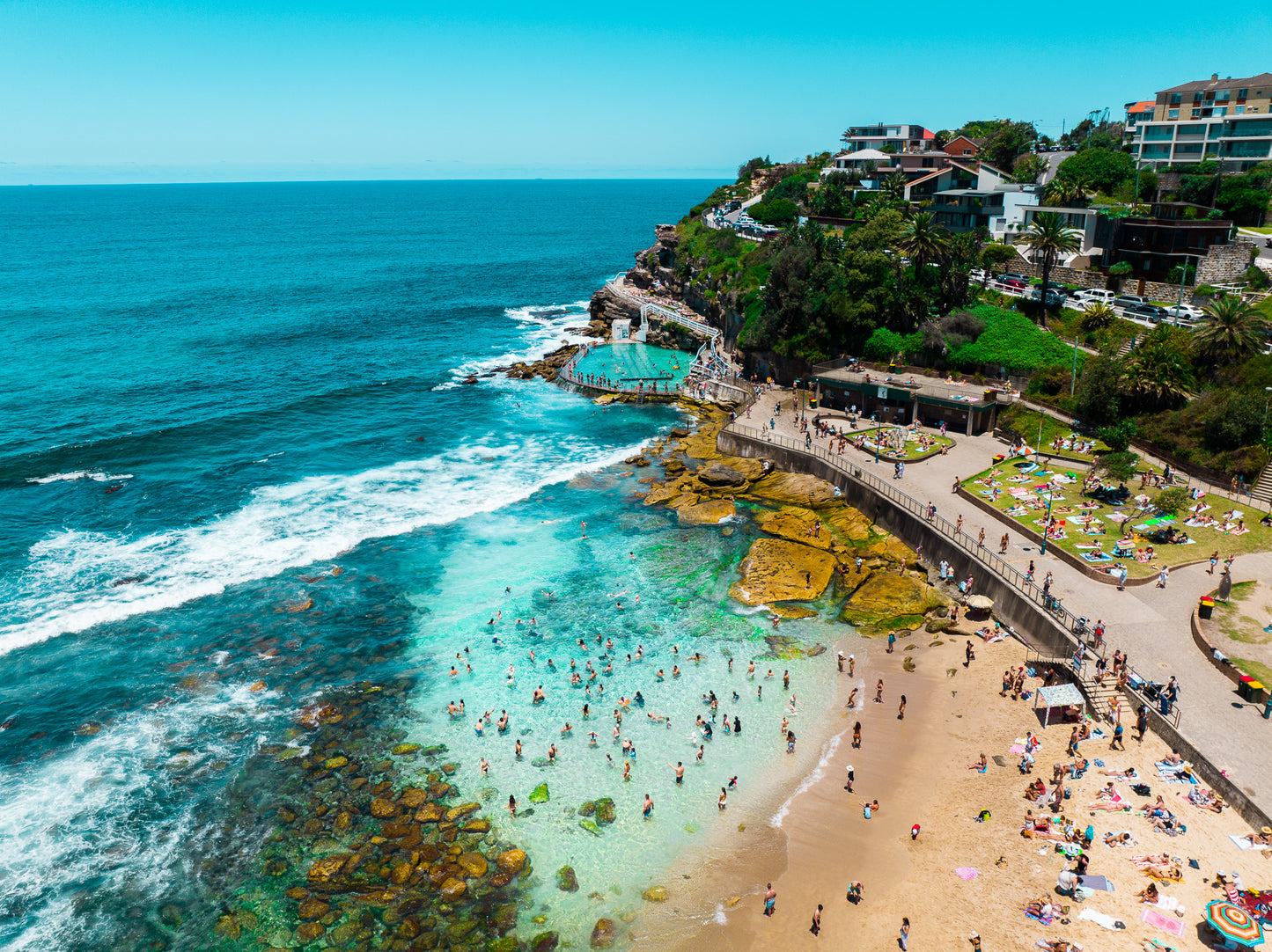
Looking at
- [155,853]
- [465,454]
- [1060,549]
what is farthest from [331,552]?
[1060,549]

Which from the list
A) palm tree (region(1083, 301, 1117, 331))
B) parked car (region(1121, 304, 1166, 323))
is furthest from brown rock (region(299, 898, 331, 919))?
parked car (region(1121, 304, 1166, 323))

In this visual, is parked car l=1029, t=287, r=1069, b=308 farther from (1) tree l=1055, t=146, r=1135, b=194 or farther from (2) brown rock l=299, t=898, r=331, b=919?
(2) brown rock l=299, t=898, r=331, b=919

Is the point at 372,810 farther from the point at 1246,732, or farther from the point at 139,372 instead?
the point at 139,372

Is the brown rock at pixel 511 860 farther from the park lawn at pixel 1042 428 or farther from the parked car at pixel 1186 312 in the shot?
the parked car at pixel 1186 312

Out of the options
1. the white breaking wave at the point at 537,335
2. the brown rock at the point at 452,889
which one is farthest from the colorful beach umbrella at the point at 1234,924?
the white breaking wave at the point at 537,335

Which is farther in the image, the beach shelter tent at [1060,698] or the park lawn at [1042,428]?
the park lawn at [1042,428]
